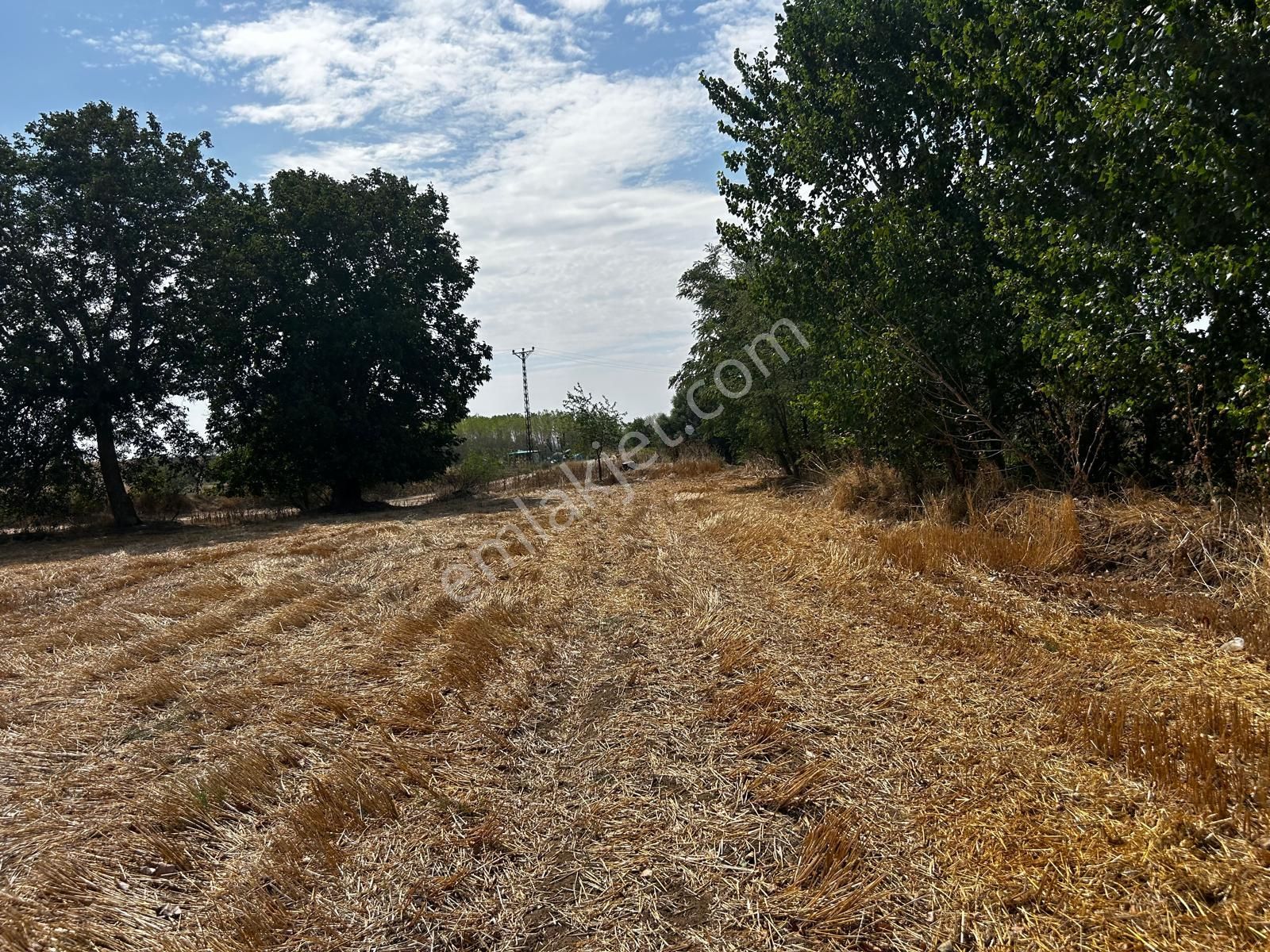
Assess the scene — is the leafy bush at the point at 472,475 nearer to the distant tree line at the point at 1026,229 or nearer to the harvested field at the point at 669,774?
the distant tree line at the point at 1026,229

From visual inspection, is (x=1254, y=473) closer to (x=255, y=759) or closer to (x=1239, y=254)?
(x=1239, y=254)

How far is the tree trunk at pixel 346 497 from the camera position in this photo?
20.8m

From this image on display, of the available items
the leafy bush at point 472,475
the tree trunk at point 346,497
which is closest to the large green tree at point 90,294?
the tree trunk at point 346,497

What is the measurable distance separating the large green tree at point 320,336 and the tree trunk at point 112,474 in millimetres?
2472

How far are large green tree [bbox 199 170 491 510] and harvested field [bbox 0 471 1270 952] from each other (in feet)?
47.1

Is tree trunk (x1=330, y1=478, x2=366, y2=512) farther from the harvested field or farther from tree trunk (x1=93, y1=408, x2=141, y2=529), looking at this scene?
the harvested field

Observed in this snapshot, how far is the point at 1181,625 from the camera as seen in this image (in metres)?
4.24

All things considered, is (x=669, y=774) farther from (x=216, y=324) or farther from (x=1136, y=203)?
(x=216, y=324)

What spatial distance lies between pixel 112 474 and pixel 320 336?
6.49 meters

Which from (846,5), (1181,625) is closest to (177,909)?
(1181,625)

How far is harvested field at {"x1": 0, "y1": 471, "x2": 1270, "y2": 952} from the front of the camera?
85.9 inches

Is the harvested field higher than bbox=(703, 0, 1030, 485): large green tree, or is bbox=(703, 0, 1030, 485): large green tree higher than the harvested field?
bbox=(703, 0, 1030, 485): large green tree

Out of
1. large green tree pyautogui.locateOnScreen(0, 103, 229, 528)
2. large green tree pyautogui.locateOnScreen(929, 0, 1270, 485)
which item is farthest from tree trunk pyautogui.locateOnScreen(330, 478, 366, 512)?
large green tree pyautogui.locateOnScreen(929, 0, 1270, 485)

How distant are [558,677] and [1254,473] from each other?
5286 millimetres
